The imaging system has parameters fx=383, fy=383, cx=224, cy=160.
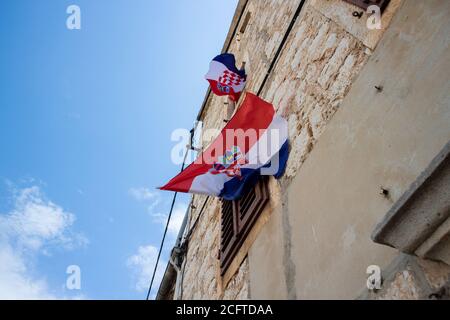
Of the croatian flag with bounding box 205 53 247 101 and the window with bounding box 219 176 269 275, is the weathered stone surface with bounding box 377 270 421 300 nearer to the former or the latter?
the window with bounding box 219 176 269 275

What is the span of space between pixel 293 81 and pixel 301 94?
0.33m

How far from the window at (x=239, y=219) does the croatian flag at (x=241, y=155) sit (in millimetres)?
114

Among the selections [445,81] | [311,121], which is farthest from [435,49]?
[311,121]

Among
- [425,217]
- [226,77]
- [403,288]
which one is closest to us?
[425,217]

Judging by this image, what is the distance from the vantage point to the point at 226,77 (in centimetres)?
585

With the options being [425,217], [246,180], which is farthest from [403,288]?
[246,180]

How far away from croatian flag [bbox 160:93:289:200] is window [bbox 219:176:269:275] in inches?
4.5

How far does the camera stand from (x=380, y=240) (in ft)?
4.32

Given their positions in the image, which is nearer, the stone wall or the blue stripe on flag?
the stone wall

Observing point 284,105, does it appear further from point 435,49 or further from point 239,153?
point 435,49

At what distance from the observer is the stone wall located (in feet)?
8.39

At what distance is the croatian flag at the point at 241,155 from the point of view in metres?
3.15

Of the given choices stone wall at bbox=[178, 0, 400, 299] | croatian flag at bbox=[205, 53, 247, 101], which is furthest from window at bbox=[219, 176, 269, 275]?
croatian flag at bbox=[205, 53, 247, 101]

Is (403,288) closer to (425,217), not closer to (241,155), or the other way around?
(425,217)
